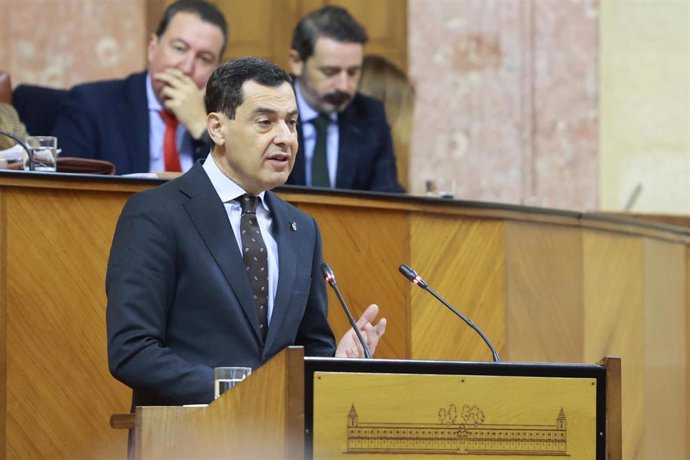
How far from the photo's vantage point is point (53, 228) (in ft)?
15.0

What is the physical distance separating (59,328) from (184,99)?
160cm

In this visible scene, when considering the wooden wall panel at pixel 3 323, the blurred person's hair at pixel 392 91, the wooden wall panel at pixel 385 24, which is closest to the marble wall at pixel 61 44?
the wooden wall panel at pixel 385 24

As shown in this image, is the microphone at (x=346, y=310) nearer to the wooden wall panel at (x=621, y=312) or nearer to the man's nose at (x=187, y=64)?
the wooden wall panel at (x=621, y=312)

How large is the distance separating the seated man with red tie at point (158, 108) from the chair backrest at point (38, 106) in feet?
1.27

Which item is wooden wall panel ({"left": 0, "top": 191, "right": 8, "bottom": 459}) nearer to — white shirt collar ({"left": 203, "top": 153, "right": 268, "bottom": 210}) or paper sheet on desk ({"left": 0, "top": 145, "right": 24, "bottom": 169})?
paper sheet on desk ({"left": 0, "top": 145, "right": 24, "bottom": 169})

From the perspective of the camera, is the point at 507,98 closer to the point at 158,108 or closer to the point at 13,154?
the point at 158,108

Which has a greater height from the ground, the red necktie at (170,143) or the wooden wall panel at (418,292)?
the red necktie at (170,143)

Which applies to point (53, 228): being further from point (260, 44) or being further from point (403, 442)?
point (260, 44)

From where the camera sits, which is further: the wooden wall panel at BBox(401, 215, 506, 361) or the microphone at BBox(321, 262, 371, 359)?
the wooden wall panel at BBox(401, 215, 506, 361)

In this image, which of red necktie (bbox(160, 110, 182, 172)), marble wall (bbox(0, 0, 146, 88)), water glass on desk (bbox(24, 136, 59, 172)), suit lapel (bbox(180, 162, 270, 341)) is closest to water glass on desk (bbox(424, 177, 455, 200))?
red necktie (bbox(160, 110, 182, 172))

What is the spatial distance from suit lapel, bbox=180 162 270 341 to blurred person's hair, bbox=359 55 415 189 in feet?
11.0

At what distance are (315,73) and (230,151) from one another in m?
2.64

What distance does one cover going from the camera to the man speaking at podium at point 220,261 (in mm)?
3592

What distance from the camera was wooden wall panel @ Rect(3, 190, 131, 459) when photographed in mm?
4480
